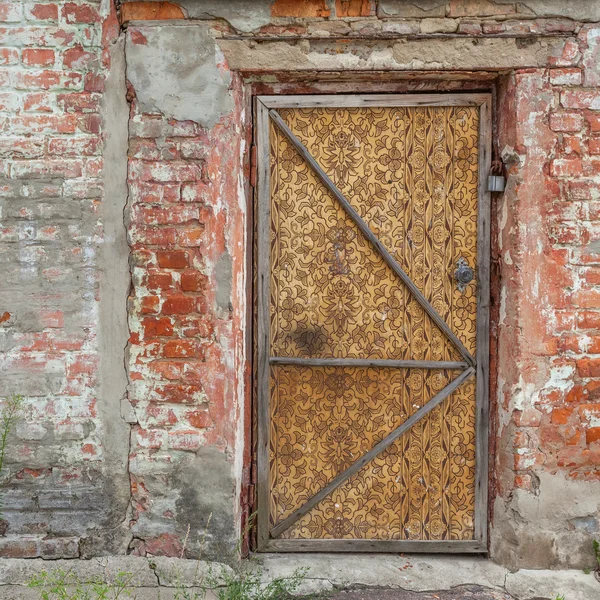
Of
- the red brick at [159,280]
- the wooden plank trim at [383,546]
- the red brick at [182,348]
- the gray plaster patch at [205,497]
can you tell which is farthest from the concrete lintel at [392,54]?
the wooden plank trim at [383,546]

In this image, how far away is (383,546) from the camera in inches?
117

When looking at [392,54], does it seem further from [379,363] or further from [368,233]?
[379,363]

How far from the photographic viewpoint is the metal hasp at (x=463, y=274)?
2.91 metres

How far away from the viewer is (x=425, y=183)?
292cm

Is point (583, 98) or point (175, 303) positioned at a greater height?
point (583, 98)

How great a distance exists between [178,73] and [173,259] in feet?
Result: 2.69

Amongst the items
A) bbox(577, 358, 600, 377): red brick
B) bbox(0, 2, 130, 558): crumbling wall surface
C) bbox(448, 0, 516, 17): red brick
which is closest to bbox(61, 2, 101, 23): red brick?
bbox(0, 2, 130, 558): crumbling wall surface

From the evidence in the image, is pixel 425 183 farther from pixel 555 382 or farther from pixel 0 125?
pixel 0 125

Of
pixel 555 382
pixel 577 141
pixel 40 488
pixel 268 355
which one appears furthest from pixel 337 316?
pixel 40 488

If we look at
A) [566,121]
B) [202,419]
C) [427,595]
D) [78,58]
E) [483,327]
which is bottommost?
[427,595]

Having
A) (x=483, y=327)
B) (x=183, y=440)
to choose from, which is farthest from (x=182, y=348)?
(x=483, y=327)

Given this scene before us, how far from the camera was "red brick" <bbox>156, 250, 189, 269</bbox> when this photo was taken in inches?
107

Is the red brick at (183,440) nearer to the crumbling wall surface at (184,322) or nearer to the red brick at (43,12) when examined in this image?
the crumbling wall surface at (184,322)

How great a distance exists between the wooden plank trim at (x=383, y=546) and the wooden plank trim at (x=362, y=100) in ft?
6.91
